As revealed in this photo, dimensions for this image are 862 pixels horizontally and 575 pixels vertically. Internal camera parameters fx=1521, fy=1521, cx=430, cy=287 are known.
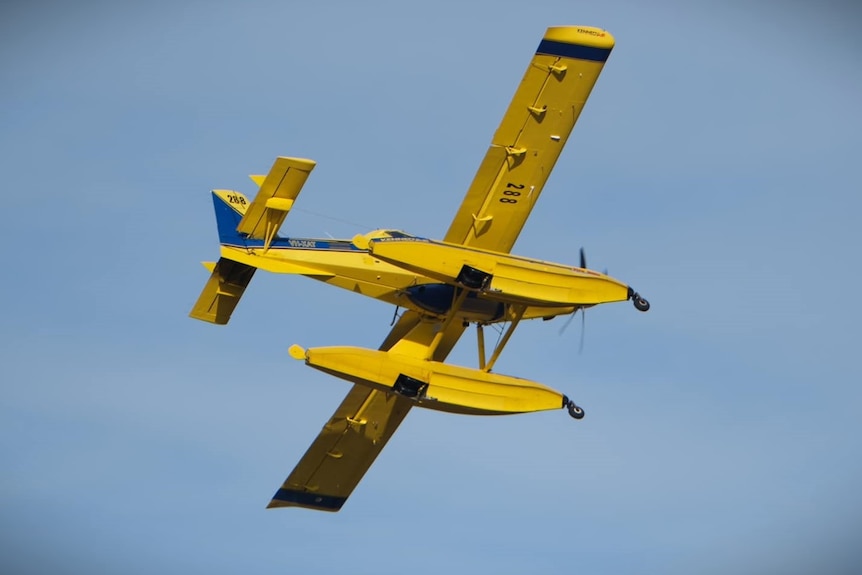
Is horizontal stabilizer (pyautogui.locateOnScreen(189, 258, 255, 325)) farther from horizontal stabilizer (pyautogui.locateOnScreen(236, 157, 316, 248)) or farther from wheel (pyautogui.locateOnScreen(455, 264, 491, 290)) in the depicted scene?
wheel (pyautogui.locateOnScreen(455, 264, 491, 290))

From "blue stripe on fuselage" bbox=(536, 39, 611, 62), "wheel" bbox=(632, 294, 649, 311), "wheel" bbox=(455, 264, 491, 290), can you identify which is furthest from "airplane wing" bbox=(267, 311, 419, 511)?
"blue stripe on fuselage" bbox=(536, 39, 611, 62)

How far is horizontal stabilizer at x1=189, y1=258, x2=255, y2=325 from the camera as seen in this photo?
28906 mm

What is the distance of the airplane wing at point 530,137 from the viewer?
2808 cm

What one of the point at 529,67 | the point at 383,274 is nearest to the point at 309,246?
the point at 383,274

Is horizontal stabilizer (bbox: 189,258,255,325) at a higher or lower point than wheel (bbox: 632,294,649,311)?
lower

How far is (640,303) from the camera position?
2906cm

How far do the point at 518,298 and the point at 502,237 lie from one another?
1.61 metres

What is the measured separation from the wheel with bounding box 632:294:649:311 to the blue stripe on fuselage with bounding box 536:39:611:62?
4553 mm

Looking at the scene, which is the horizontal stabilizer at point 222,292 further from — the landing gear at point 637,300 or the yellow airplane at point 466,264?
the landing gear at point 637,300

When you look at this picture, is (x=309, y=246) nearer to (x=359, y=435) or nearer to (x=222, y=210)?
(x=222, y=210)

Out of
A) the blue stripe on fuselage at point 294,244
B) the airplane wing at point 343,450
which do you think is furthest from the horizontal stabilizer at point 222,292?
the airplane wing at point 343,450

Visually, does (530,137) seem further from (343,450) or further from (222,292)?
→ (343,450)

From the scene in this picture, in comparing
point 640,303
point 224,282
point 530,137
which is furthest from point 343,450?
point 530,137

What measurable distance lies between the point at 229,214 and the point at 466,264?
4776mm
